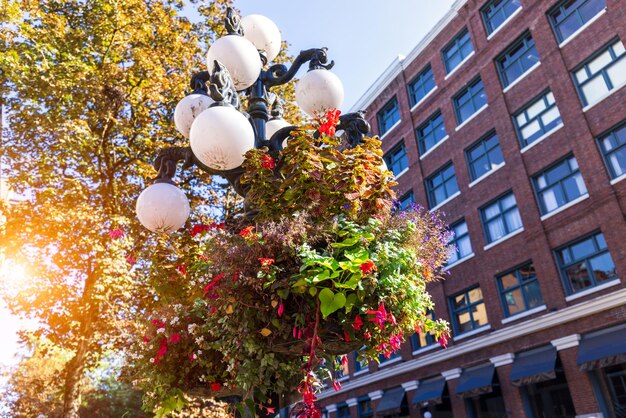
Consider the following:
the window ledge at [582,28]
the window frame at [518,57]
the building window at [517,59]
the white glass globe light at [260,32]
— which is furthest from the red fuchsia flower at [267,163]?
the building window at [517,59]

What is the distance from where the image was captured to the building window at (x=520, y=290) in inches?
658

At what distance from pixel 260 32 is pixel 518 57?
17825mm

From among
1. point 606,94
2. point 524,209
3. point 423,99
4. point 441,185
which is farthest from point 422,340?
point 606,94

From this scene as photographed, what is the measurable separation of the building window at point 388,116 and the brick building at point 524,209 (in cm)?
297

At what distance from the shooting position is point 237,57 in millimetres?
3961

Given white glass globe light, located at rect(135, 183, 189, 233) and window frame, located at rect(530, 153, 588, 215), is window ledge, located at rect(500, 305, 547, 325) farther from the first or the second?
white glass globe light, located at rect(135, 183, 189, 233)

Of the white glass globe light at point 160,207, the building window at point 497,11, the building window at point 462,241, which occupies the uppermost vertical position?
the building window at point 497,11

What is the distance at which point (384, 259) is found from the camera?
2.59 m

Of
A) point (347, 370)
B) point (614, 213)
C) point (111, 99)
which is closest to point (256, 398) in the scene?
point (111, 99)

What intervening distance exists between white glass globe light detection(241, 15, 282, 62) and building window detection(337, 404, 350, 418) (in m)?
25.5

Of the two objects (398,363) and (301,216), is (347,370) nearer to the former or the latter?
(398,363)

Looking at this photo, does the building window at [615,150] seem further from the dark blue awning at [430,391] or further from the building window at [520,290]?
the dark blue awning at [430,391]

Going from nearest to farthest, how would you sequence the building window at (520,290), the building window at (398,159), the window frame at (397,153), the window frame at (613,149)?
the window frame at (613,149) < the building window at (520,290) < the window frame at (397,153) < the building window at (398,159)

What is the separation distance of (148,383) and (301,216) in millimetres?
1999
